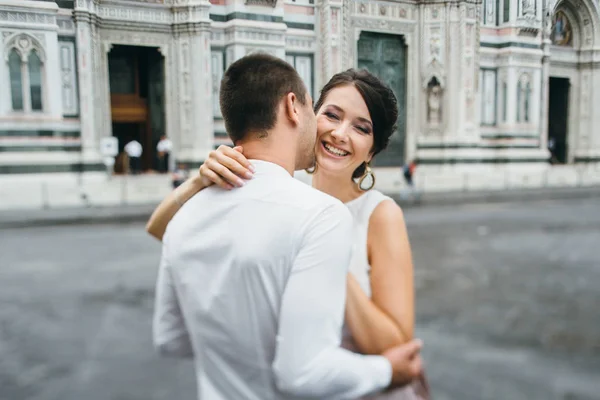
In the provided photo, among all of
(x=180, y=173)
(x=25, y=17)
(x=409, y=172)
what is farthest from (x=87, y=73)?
(x=409, y=172)

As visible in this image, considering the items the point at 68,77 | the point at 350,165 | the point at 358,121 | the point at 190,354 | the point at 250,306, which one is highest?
the point at 68,77

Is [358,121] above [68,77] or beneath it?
beneath

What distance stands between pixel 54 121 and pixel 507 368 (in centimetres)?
871

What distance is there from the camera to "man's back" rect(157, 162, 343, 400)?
111 centimetres

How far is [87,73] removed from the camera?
32.7 feet

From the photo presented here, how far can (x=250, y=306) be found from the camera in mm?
1143

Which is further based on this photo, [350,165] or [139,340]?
[139,340]

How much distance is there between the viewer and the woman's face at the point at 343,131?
4.86 ft

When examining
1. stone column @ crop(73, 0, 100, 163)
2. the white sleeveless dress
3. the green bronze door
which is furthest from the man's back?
stone column @ crop(73, 0, 100, 163)

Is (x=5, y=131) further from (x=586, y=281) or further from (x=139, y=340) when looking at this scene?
(x=586, y=281)

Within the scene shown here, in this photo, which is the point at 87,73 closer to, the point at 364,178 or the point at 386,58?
the point at 386,58

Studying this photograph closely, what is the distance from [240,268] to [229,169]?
222mm

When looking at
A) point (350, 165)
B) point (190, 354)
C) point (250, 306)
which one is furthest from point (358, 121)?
point (190, 354)

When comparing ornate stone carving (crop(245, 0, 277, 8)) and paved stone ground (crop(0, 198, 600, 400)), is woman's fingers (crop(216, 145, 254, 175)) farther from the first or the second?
ornate stone carving (crop(245, 0, 277, 8))
